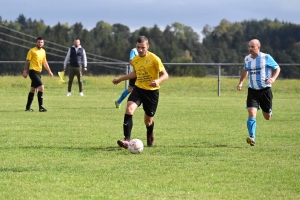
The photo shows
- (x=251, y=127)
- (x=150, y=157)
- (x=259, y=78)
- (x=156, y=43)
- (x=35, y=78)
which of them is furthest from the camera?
(x=156, y=43)

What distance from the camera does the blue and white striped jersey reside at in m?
12.3

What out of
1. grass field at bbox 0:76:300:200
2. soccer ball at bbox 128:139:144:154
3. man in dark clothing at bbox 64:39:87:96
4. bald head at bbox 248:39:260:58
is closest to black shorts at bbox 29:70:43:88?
grass field at bbox 0:76:300:200

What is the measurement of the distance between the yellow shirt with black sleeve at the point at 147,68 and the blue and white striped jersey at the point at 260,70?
5.55ft

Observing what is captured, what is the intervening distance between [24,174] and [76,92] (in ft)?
72.8

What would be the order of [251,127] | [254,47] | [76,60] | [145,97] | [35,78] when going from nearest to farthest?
[145,97], [251,127], [254,47], [35,78], [76,60]

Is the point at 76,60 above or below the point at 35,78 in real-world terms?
above

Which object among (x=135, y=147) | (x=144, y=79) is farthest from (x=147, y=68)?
(x=135, y=147)

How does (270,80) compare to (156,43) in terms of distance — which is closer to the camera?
(270,80)

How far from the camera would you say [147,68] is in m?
11.5

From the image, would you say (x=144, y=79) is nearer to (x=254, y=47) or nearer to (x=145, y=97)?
(x=145, y=97)

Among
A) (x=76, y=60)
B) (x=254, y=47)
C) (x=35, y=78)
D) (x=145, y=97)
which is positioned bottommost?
(x=35, y=78)

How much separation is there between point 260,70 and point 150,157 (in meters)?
2.91

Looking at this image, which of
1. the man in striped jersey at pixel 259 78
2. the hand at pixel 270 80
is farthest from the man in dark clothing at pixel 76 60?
the hand at pixel 270 80

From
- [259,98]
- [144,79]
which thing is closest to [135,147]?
[144,79]
